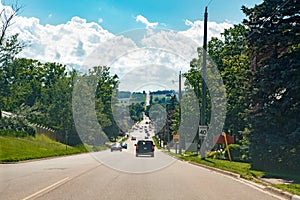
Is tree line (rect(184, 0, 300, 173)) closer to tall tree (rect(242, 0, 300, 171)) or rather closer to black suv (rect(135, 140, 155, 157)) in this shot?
tall tree (rect(242, 0, 300, 171))

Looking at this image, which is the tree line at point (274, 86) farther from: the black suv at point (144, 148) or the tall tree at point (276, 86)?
the black suv at point (144, 148)

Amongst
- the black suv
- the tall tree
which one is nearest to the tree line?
the tall tree

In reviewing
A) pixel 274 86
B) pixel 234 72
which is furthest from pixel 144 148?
pixel 274 86

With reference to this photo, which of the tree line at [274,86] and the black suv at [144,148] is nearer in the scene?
the tree line at [274,86]

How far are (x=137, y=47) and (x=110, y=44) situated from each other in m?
1.66

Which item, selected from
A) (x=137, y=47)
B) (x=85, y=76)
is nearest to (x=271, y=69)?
(x=137, y=47)

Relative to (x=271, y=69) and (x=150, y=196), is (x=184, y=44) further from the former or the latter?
(x=150, y=196)

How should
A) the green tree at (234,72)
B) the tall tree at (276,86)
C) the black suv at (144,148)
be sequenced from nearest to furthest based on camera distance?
1. the tall tree at (276,86)
2. the green tree at (234,72)
3. the black suv at (144,148)

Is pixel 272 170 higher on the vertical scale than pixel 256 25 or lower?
lower

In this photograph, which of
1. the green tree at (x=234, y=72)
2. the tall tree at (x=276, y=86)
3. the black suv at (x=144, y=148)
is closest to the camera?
the tall tree at (x=276, y=86)

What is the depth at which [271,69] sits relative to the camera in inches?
888

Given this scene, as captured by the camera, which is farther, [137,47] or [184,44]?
[184,44]

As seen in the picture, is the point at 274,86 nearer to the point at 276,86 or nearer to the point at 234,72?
the point at 276,86

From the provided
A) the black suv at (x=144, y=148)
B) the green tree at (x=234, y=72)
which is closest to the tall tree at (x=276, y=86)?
the green tree at (x=234, y=72)
